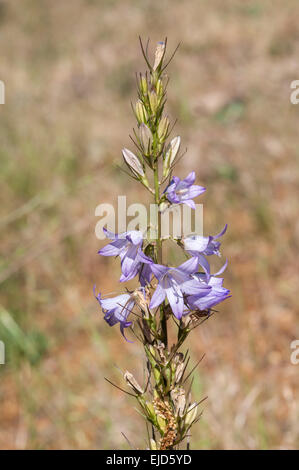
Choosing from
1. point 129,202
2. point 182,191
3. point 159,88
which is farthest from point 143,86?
point 129,202

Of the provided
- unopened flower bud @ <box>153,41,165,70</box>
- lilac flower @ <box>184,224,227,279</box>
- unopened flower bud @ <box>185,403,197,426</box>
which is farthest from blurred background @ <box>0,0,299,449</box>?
unopened flower bud @ <box>153,41,165,70</box>

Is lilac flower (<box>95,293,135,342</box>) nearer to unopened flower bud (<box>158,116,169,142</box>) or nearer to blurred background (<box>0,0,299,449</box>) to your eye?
unopened flower bud (<box>158,116,169,142</box>)

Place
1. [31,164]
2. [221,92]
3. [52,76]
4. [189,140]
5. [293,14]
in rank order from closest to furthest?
[31,164], [189,140], [221,92], [293,14], [52,76]

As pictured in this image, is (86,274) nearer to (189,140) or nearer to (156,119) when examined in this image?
(189,140)

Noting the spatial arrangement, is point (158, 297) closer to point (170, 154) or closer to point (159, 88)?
point (170, 154)
